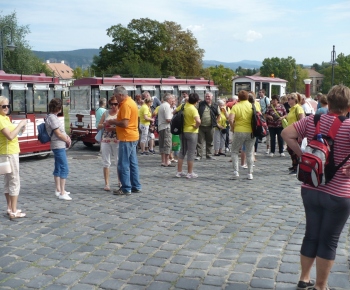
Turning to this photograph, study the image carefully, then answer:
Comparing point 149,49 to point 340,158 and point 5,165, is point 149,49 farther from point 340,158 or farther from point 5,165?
point 340,158

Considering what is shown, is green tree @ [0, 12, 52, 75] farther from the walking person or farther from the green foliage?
the green foliage

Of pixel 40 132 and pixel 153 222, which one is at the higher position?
pixel 40 132

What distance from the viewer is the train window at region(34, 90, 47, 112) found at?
14.4 meters

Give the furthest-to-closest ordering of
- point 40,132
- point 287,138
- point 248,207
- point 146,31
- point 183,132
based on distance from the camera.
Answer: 1. point 146,31
2. point 183,132
3. point 40,132
4. point 248,207
5. point 287,138

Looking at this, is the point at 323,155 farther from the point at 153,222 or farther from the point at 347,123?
the point at 153,222


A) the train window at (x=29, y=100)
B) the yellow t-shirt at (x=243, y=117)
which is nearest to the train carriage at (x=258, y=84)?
the train window at (x=29, y=100)

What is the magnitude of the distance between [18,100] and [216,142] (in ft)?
18.6

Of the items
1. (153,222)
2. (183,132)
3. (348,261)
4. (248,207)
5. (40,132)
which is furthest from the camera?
(183,132)

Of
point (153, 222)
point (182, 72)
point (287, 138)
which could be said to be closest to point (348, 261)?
point (287, 138)

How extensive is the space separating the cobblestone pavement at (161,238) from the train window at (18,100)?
14.1ft

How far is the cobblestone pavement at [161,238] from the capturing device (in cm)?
479

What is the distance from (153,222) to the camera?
6.90m

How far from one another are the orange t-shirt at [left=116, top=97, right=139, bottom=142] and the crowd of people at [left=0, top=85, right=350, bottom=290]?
0.02 meters

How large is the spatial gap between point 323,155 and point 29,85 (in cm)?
1172
